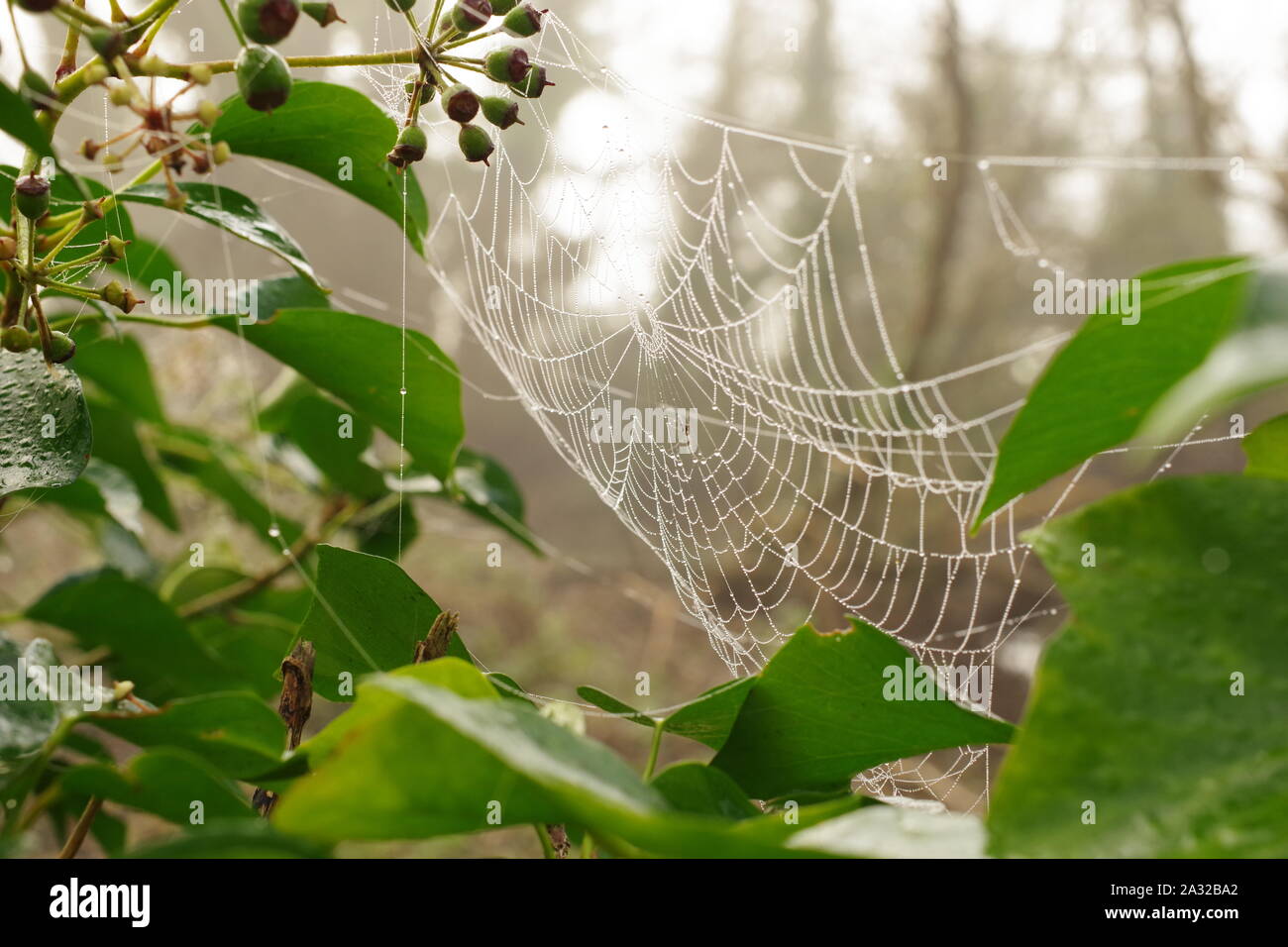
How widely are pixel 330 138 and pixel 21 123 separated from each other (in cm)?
21

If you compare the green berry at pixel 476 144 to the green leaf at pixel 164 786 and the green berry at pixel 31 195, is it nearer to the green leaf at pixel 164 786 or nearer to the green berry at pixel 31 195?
the green berry at pixel 31 195

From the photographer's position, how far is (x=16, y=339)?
392 mm

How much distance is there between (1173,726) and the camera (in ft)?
0.75

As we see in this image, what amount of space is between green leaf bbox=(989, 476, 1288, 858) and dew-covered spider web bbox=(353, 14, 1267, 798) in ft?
0.82

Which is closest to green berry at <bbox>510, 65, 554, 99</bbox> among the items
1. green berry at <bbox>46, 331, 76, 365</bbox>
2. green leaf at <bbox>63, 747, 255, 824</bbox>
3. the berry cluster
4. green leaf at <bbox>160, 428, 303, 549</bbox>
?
the berry cluster

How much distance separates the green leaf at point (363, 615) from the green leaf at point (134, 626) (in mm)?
183

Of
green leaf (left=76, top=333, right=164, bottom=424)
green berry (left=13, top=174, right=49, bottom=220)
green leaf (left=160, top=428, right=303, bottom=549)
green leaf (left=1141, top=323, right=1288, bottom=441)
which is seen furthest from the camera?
green leaf (left=160, top=428, right=303, bottom=549)

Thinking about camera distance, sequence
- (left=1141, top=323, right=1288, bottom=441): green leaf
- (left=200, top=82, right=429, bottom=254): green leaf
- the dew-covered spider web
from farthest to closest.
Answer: the dew-covered spider web < (left=200, top=82, right=429, bottom=254): green leaf < (left=1141, top=323, right=1288, bottom=441): green leaf

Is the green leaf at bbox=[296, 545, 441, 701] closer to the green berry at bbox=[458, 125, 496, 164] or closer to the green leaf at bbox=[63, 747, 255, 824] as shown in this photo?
the green leaf at bbox=[63, 747, 255, 824]

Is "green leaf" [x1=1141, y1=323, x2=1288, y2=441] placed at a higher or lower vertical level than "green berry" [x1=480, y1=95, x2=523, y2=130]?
lower

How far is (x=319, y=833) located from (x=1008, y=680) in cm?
326

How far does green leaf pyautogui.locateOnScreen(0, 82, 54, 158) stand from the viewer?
312 millimetres

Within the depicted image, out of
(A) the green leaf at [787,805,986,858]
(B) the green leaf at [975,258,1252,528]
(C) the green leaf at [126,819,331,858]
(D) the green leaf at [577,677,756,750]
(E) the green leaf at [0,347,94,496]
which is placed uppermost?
(E) the green leaf at [0,347,94,496]
